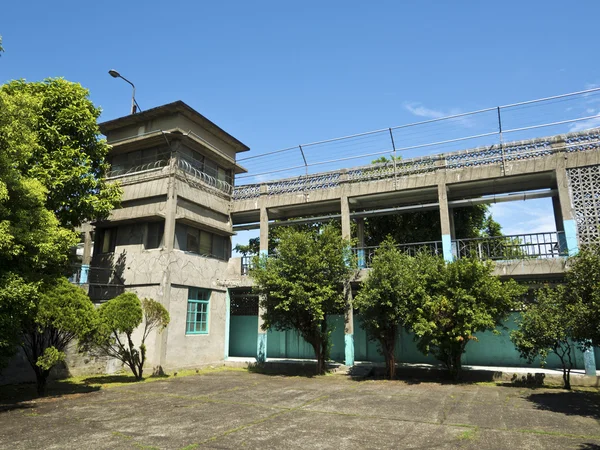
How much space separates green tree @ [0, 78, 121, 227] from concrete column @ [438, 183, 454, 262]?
12.0 meters

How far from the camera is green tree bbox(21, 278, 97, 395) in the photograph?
10594 millimetres

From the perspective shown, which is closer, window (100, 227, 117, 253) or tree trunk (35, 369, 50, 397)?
tree trunk (35, 369, 50, 397)

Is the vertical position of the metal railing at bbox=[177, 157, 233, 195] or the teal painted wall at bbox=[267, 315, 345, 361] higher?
the metal railing at bbox=[177, 157, 233, 195]

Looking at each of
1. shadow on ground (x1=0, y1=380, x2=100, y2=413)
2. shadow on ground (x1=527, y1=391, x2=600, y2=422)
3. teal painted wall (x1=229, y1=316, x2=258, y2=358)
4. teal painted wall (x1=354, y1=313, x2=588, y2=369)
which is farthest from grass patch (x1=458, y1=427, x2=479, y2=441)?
teal painted wall (x1=229, y1=316, x2=258, y2=358)

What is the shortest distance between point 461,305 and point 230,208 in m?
A: 11.3

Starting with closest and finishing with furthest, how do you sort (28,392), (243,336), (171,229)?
(28,392) → (171,229) → (243,336)

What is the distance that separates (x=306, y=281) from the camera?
14719 millimetres

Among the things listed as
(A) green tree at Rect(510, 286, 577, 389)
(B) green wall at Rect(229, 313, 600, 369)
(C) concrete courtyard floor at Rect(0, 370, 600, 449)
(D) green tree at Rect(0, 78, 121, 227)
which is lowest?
(C) concrete courtyard floor at Rect(0, 370, 600, 449)

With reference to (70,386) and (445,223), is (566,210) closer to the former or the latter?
(445,223)

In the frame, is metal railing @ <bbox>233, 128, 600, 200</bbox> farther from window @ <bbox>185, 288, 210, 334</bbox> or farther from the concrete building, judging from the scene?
window @ <bbox>185, 288, 210, 334</bbox>

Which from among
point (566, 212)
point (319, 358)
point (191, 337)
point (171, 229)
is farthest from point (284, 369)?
point (566, 212)

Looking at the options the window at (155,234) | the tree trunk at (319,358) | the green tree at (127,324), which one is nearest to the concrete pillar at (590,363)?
the tree trunk at (319,358)

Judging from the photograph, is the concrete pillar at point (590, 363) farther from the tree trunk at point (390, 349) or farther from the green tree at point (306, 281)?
the green tree at point (306, 281)

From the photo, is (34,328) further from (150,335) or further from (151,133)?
(151,133)
